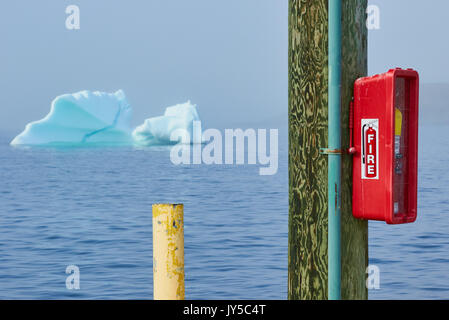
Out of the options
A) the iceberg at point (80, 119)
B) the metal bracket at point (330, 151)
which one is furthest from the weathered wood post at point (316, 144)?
the iceberg at point (80, 119)

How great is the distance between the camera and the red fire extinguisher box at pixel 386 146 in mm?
4312

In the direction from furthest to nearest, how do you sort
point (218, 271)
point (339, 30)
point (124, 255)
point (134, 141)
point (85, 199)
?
point (134, 141)
point (85, 199)
point (124, 255)
point (218, 271)
point (339, 30)

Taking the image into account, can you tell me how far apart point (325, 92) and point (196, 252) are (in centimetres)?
890

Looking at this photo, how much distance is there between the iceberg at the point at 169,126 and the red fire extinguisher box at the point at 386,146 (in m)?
32.0

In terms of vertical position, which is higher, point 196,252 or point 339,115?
point 339,115

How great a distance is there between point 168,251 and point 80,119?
121ft

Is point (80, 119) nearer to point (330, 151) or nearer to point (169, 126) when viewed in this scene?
point (169, 126)

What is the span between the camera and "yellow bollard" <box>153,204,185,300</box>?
4.73m

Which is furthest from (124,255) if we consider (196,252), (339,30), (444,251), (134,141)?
(134,141)
